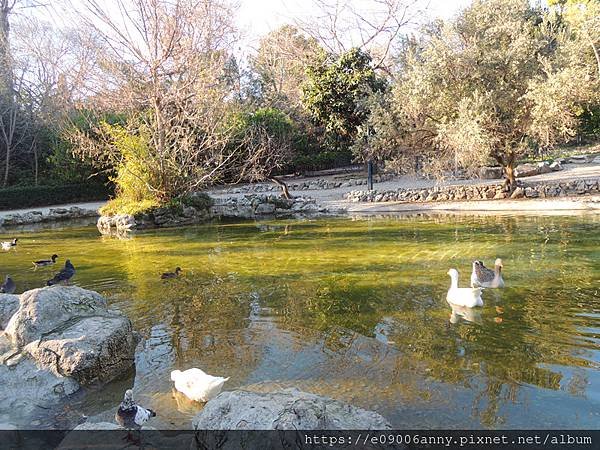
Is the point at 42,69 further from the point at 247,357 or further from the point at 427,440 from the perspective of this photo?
the point at 427,440

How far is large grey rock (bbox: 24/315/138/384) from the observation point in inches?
211

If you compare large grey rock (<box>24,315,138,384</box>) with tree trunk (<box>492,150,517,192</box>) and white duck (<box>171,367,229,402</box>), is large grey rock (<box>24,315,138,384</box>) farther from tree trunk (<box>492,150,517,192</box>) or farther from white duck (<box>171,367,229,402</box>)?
tree trunk (<box>492,150,517,192</box>)

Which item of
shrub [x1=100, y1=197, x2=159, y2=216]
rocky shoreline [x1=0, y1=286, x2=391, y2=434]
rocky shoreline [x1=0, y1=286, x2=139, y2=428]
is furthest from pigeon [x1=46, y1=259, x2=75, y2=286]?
shrub [x1=100, y1=197, x2=159, y2=216]

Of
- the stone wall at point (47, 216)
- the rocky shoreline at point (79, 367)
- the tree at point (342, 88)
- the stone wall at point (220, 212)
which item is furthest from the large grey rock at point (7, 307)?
the tree at point (342, 88)

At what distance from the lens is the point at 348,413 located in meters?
3.77

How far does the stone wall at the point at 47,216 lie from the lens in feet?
72.5

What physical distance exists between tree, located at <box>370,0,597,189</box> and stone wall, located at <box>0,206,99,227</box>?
1561 centimetres

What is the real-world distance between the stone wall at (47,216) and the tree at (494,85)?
15.6 metres

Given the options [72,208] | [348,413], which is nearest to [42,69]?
[72,208]

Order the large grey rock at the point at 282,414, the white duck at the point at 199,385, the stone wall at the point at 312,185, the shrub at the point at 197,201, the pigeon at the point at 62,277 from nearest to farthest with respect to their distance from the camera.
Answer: the large grey rock at the point at 282,414, the white duck at the point at 199,385, the pigeon at the point at 62,277, the shrub at the point at 197,201, the stone wall at the point at 312,185

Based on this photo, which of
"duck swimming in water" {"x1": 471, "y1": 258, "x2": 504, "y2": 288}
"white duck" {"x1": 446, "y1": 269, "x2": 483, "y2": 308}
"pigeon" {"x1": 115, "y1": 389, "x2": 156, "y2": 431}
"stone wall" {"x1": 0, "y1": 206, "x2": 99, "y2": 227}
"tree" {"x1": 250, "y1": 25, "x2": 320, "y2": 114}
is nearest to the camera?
"pigeon" {"x1": 115, "y1": 389, "x2": 156, "y2": 431}

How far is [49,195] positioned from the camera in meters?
27.5

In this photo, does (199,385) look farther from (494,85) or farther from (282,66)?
(282,66)

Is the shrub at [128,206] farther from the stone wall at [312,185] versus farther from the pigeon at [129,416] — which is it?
the pigeon at [129,416]
